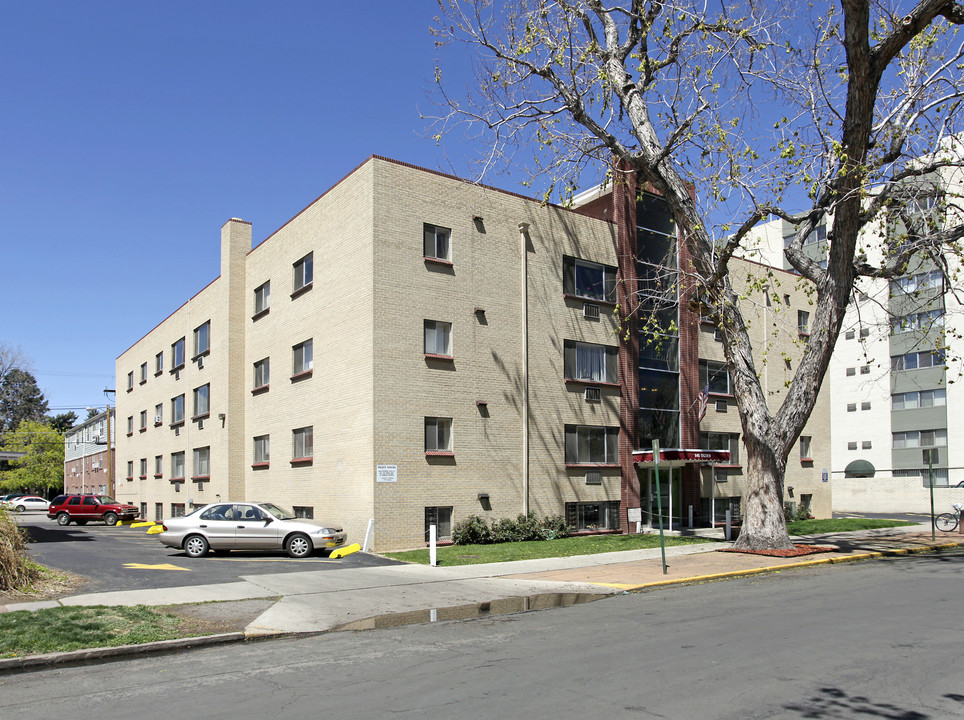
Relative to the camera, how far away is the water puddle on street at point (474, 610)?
1102 centimetres

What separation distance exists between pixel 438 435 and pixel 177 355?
21539 millimetres

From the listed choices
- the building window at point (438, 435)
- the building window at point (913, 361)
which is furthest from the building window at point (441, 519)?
the building window at point (913, 361)

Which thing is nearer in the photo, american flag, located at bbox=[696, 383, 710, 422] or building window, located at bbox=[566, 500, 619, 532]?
building window, located at bbox=[566, 500, 619, 532]

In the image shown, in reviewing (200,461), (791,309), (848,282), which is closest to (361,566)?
(848,282)

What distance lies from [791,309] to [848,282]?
55.1ft

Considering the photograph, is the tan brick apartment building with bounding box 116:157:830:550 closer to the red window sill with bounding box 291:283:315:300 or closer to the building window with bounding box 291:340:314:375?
the building window with bounding box 291:340:314:375

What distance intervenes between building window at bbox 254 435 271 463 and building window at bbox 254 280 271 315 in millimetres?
4743

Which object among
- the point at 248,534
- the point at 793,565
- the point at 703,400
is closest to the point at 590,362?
the point at 703,400

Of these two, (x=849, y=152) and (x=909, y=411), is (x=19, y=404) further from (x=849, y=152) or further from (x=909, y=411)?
(x=849, y=152)

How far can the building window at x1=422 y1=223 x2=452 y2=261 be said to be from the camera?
23.1 metres

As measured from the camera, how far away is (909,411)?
50.3 meters

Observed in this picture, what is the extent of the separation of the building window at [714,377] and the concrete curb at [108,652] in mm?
24160

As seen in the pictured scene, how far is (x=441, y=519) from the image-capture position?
2230 centimetres

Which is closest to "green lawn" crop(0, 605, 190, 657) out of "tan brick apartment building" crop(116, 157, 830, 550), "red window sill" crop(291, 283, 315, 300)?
"tan brick apartment building" crop(116, 157, 830, 550)
